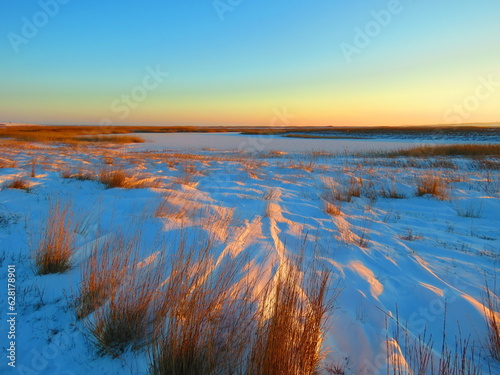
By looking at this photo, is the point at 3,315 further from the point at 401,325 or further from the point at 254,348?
the point at 401,325

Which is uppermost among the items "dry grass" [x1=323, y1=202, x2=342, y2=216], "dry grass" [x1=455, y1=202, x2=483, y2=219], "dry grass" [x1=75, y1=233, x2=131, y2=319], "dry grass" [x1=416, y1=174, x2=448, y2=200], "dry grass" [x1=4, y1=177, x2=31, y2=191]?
"dry grass" [x1=4, y1=177, x2=31, y2=191]

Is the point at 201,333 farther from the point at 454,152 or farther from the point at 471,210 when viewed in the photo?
the point at 454,152

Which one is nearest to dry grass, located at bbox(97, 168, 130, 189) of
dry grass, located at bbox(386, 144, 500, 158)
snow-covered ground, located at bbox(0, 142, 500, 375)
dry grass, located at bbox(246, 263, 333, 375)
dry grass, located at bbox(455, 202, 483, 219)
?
snow-covered ground, located at bbox(0, 142, 500, 375)

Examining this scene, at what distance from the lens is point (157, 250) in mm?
3123

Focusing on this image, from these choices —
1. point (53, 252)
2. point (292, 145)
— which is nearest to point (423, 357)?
point (53, 252)

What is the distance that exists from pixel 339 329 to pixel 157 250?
1983 mm

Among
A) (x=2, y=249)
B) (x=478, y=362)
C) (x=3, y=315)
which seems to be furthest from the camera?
(x=2, y=249)

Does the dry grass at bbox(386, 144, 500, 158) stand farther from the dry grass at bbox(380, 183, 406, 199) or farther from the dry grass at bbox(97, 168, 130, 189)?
the dry grass at bbox(97, 168, 130, 189)

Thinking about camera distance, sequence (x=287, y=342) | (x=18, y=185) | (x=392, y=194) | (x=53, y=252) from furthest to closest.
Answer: (x=392, y=194), (x=18, y=185), (x=53, y=252), (x=287, y=342)

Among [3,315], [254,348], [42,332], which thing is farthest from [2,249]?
[254,348]

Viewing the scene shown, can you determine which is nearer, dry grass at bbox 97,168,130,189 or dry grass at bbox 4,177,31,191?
dry grass at bbox 4,177,31,191

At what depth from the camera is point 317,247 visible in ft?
12.5

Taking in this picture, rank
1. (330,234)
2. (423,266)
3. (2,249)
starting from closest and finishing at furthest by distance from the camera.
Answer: (2,249) < (423,266) < (330,234)

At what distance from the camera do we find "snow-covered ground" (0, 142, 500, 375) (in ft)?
6.61
